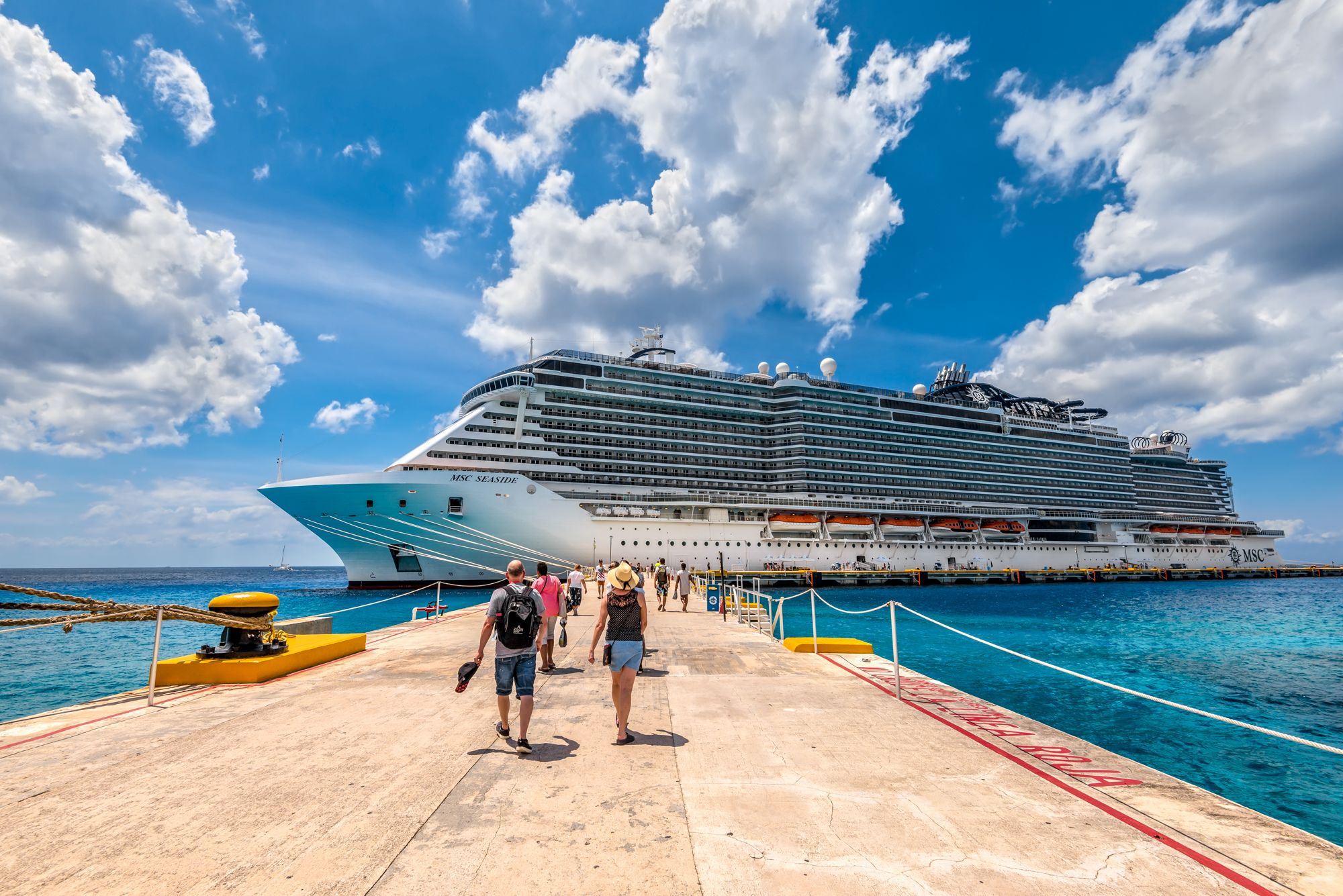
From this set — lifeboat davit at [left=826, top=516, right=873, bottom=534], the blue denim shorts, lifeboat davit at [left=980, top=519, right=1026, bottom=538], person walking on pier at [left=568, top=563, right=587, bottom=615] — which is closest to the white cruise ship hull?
lifeboat davit at [left=826, top=516, right=873, bottom=534]

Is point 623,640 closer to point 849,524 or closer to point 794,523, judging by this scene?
point 794,523

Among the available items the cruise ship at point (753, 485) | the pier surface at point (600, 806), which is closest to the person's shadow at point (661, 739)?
the pier surface at point (600, 806)

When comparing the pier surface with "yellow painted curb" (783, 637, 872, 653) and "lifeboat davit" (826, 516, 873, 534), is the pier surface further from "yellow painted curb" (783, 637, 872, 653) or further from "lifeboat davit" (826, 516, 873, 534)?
"lifeboat davit" (826, 516, 873, 534)

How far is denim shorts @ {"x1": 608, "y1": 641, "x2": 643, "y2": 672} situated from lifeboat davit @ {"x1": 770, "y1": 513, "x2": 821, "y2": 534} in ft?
144

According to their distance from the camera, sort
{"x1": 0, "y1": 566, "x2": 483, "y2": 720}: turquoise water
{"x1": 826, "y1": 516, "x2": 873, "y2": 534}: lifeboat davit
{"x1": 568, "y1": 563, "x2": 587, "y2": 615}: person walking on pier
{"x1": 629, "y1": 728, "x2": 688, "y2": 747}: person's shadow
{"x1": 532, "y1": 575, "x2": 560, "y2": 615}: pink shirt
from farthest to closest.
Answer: {"x1": 826, "y1": 516, "x2": 873, "y2": 534}: lifeboat davit
{"x1": 568, "y1": 563, "x2": 587, "y2": 615}: person walking on pier
{"x1": 0, "y1": 566, "x2": 483, "y2": 720}: turquoise water
{"x1": 532, "y1": 575, "x2": 560, "y2": 615}: pink shirt
{"x1": 629, "y1": 728, "x2": 688, "y2": 747}: person's shadow

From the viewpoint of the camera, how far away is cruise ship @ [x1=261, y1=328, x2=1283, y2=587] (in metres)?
36.8

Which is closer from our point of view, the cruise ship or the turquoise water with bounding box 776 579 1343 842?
the turquoise water with bounding box 776 579 1343 842

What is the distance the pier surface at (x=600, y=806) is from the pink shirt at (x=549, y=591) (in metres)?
1.67

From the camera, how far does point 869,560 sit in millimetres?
52812

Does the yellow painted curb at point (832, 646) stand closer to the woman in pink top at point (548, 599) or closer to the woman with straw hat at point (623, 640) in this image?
the woman in pink top at point (548, 599)

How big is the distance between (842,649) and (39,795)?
34.3ft

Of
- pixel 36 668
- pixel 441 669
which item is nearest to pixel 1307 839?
pixel 441 669

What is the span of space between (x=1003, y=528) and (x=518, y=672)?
226ft

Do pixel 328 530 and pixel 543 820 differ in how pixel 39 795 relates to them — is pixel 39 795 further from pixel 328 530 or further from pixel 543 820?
pixel 328 530
